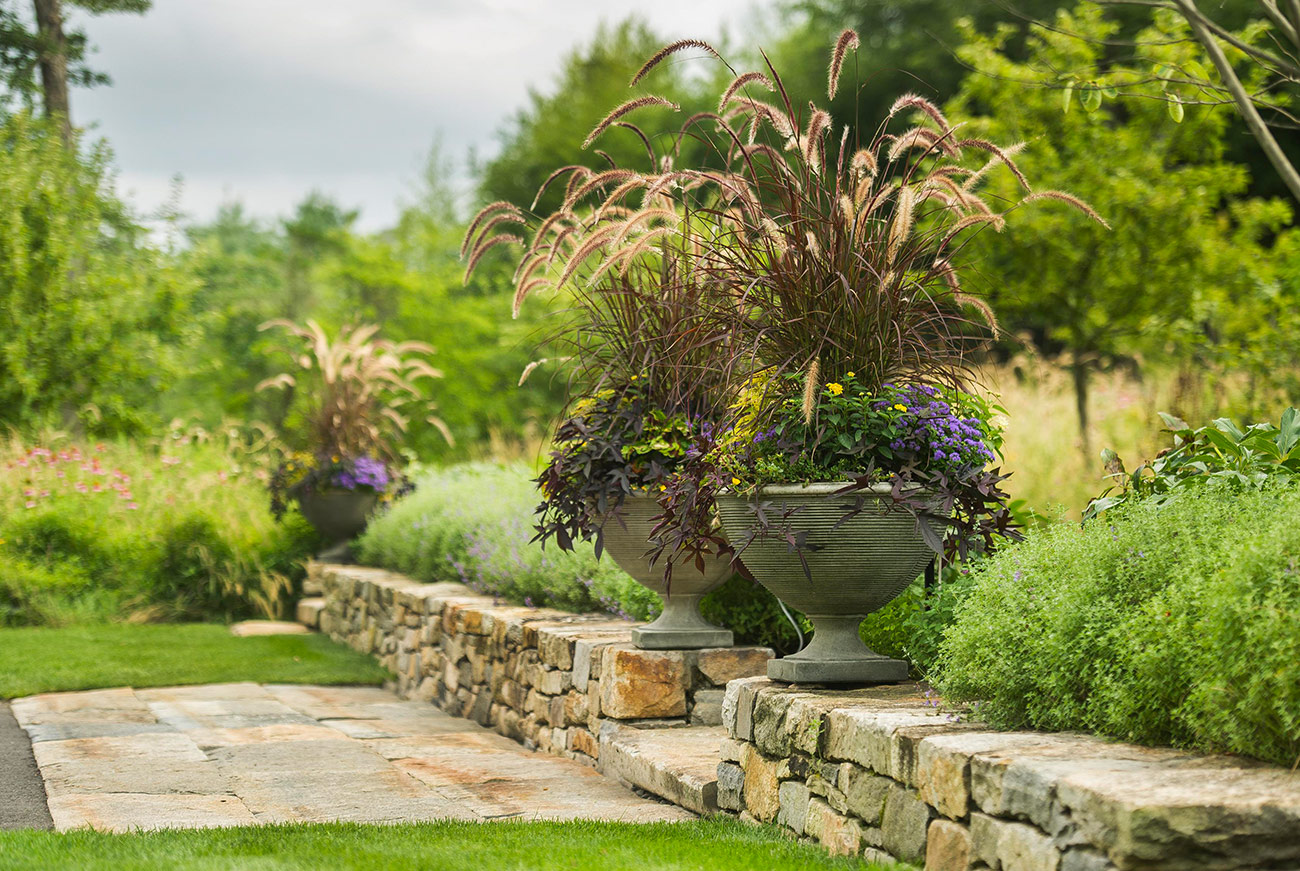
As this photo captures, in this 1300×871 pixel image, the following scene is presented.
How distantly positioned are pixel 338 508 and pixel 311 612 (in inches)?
36.6

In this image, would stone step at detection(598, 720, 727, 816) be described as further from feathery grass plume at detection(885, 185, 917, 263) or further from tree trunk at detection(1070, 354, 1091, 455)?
tree trunk at detection(1070, 354, 1091, 455)

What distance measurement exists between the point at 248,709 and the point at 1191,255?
9335mm

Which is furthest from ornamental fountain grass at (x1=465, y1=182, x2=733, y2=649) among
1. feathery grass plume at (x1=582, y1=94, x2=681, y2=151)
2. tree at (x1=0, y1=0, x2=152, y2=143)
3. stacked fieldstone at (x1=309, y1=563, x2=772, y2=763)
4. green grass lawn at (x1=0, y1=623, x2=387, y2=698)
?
tree at (x1=0, y1=0, x2=152, y2=143)

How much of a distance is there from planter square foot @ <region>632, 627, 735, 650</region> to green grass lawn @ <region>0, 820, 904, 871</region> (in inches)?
42.8

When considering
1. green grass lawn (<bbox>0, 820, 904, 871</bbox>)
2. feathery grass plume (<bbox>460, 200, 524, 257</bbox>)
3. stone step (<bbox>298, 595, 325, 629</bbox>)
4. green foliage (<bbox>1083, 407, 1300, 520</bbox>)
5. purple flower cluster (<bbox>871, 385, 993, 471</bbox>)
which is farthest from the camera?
stone step (<bbox>298, 595, 325, 629</bbox>)

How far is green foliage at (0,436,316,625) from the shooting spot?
9.06 metres

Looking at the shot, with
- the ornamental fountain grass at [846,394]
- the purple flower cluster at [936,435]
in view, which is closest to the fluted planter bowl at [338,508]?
the ornamental fountain grass at [846,394]

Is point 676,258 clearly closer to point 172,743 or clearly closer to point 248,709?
point 172,743

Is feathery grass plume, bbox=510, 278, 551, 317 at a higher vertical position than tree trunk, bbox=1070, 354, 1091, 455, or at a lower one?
lower

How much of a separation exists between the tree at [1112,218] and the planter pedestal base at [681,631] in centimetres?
716

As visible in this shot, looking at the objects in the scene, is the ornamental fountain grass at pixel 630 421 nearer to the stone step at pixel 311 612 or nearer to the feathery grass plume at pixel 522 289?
the feathery grass plume at pixel 522 289

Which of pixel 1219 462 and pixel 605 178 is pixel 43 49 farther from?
pixel 1219 462

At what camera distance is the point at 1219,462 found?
3471 millimetres

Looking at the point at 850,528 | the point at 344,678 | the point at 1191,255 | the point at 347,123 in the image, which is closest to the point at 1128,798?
the point at 850,528
